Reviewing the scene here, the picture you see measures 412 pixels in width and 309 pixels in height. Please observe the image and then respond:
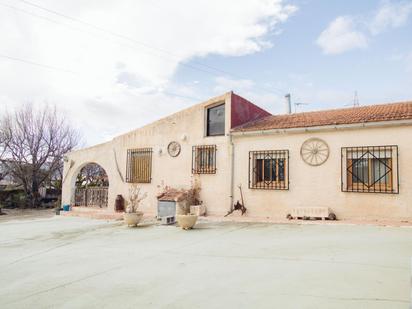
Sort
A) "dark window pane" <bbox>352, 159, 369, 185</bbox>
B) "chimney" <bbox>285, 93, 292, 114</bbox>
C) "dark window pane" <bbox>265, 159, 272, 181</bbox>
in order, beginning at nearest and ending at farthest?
"dark window pane" <bbox>352, 159, 369, 185</bbox> < "dark window pane" <bbox>265, 159, 272, 181</bbox> < "chimney" <bbox>285, 93, 292, 114</bbox>

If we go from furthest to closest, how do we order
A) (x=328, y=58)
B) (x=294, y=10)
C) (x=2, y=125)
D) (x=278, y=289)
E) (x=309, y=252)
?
(x=2, y=125), (x=328, y=58), (x=294, y=10), (x=309, y=252), (x=278, y=289)

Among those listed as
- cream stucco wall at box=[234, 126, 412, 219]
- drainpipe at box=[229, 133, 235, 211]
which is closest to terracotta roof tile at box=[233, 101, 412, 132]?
cream stucco wall at box=[234, 126, 412, 219]

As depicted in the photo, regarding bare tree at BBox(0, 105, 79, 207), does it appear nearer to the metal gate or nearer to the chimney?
the metal gate

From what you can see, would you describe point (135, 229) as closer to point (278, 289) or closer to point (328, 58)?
point (278, 289)

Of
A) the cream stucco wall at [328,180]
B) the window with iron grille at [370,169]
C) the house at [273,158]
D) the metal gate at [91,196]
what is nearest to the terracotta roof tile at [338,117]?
the house at [273,158]

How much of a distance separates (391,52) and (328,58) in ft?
9.10

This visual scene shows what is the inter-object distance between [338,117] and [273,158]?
9.49ft

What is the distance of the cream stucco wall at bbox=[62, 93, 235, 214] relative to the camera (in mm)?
12844

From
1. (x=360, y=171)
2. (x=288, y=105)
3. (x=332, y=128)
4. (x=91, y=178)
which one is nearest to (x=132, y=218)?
(x=332, y=128)

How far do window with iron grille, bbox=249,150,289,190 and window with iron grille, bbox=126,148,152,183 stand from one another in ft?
16.9

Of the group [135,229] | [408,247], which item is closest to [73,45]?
[135,229]

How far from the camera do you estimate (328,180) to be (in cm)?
1076

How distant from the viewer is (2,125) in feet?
70.6

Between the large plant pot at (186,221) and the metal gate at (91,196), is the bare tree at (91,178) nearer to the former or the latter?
the metal gate at (91,196)
